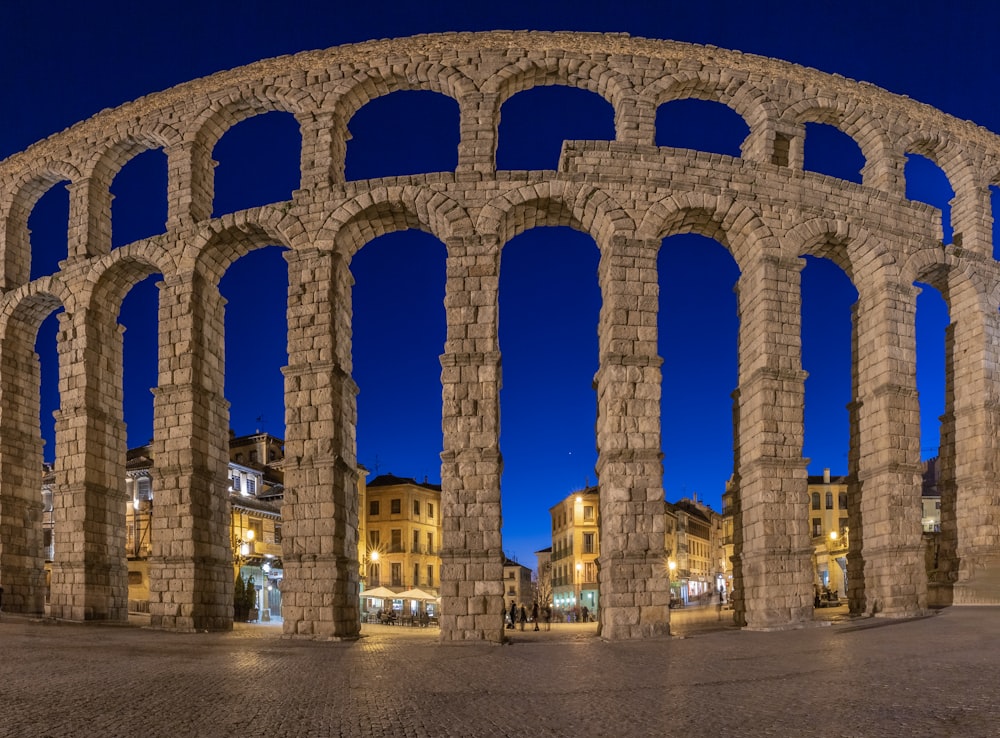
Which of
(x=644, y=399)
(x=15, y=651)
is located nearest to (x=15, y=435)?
(x=15, y=651)

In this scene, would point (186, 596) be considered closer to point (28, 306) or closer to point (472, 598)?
point (472, 598)

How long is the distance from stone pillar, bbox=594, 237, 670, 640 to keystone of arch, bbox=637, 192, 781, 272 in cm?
83

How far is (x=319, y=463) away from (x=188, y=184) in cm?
941

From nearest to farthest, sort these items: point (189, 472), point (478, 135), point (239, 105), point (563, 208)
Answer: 1. point (189, 472)
2. point (563, 208)
3. point (478, 135)
4. point (239, 105)

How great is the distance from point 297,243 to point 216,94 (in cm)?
597

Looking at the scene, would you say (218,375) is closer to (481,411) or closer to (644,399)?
(481,411)

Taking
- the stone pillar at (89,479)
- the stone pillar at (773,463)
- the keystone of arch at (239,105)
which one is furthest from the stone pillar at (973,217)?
the stone pillar at (89,479)

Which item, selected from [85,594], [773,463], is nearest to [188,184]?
[85,594]

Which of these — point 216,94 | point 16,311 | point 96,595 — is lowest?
point 96,595

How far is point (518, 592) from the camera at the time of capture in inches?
3573

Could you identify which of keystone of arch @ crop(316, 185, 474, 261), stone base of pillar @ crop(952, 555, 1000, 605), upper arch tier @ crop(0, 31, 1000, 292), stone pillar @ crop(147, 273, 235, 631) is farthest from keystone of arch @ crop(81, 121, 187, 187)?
stone base of pillar @ crop(952, 555, 1000, 605)

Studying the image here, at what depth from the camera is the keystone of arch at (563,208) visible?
858 inches

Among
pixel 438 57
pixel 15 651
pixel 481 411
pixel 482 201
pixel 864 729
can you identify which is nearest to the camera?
pixel 864 729

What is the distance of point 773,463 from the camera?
69.1ft
